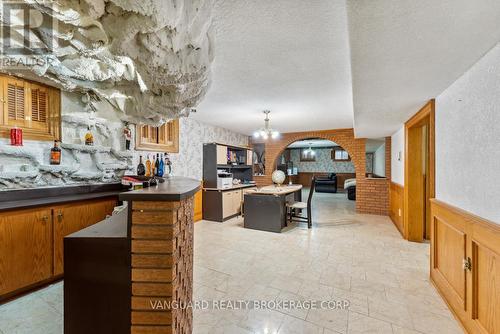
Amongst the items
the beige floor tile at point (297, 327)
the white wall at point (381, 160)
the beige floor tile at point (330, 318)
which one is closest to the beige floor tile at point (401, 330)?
the beige floor tile at point (330, 318)

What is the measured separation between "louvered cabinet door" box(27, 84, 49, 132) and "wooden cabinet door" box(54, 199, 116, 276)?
104 centimetres

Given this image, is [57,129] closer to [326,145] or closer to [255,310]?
[255,310]

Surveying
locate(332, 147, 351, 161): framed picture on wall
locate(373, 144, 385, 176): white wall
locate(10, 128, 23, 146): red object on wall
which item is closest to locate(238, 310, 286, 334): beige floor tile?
locate(10, 128, 23, 146): red object on wall

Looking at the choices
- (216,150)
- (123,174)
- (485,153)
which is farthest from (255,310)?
(216,150)

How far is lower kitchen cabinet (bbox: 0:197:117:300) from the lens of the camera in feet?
6.44

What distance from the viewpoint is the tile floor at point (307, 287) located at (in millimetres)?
1707

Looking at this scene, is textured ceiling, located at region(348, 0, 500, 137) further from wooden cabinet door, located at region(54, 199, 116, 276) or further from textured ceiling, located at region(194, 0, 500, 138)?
wooden cabinet door, located at region(54, 199, 116, 276)

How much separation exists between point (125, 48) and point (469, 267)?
275 cm

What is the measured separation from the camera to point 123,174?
3471 millimetres

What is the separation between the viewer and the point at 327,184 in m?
10.5

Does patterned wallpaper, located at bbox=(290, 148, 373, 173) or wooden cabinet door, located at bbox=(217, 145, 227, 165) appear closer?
wooden cabinet door, located at bbox=(217, 145, 227, 165)

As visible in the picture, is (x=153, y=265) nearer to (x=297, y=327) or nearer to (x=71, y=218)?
(x=297, y=327)

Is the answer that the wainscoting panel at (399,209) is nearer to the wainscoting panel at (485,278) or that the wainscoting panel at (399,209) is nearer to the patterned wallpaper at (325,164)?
the wainscoting panel at (485,278)

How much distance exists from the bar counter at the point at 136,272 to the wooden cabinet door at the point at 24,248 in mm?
1416
